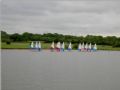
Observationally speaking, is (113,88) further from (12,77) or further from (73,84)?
(12,77)

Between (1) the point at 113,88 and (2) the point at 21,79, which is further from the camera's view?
(2) the point at 21,79

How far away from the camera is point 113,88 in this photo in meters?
21.8

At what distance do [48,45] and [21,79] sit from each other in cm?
6997

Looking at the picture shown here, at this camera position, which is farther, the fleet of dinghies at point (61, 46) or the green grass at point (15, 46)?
the fleet of dinghies at point (61, 46)

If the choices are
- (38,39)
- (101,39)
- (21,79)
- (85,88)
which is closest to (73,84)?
(85,88)

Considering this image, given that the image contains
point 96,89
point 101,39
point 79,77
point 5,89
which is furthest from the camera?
point 101,39

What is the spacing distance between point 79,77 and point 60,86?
200 inches

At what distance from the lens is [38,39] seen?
84.1 metres

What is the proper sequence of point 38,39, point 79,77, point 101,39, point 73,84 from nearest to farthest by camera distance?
point 73,84
point 79,77
point 38,39
point 101,39

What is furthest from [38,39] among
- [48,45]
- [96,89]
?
[96,89]

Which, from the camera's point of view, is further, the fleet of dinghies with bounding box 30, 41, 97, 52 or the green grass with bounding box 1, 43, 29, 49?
the fleet of dinghies with bounding box 30, 41, 97, 52

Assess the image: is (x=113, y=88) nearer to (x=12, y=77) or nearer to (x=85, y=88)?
(x=85, y=88)

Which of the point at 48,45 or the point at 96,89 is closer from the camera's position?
the point at 96,89

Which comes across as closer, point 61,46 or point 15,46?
point 15,46
